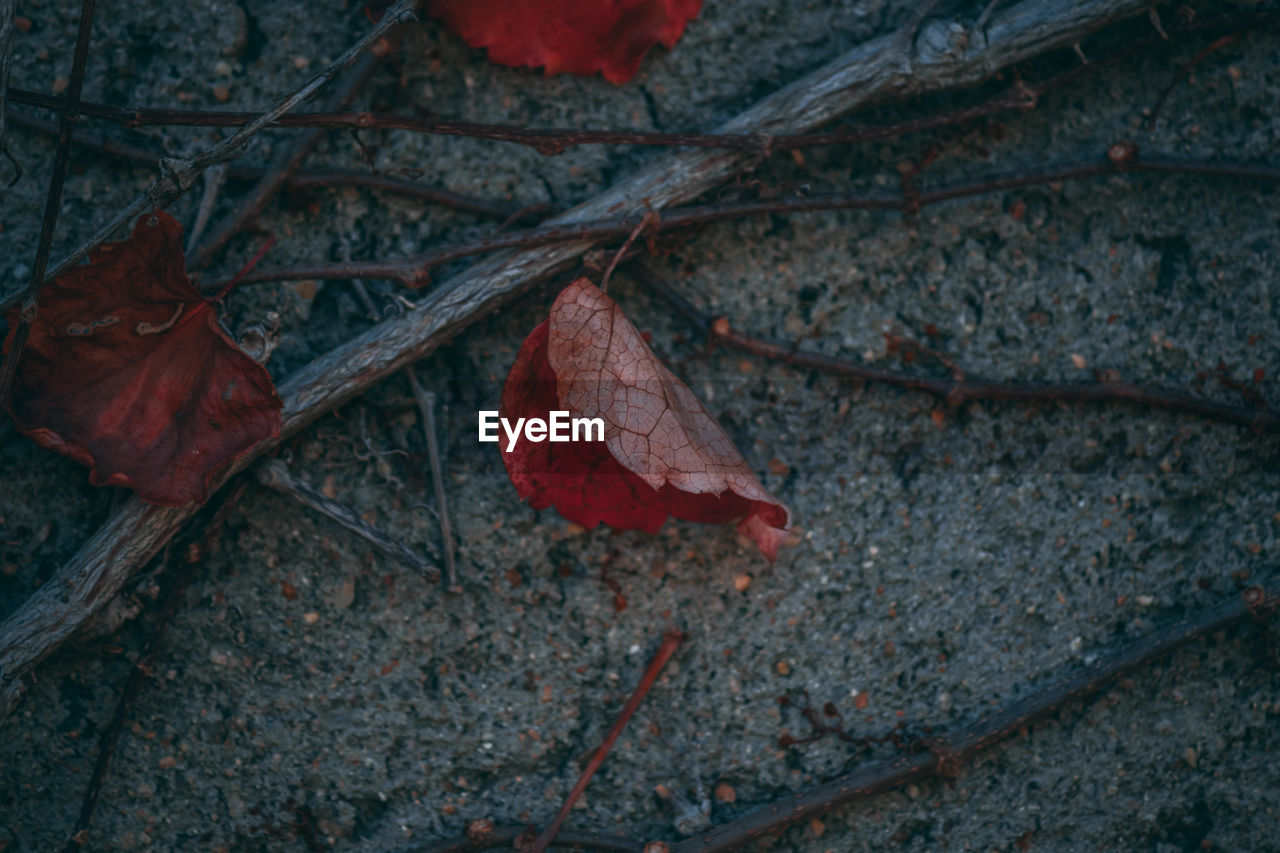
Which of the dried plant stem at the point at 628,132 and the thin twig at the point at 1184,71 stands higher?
the dried plant stem at the point at 628,132

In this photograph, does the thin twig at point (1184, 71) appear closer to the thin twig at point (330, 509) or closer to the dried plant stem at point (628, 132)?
the dried plant stem at point (628, 132)

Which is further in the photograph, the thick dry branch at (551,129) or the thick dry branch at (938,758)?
the thick dry branch at (938,758)

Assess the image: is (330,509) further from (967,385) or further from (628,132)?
(967,385)

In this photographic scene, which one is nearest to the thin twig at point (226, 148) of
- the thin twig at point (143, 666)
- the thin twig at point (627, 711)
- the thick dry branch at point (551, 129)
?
the thick dry branch at point (551, 129)

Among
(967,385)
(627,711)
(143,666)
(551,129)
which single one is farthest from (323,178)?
Result: (967,385)

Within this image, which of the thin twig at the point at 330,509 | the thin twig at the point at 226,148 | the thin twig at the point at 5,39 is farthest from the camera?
the thin twig at the point at 330,509

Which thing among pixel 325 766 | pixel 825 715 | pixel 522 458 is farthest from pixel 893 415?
pixel 325 766

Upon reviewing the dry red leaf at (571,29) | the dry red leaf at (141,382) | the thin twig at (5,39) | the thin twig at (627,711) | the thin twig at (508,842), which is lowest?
the thin twig at (508,842)
